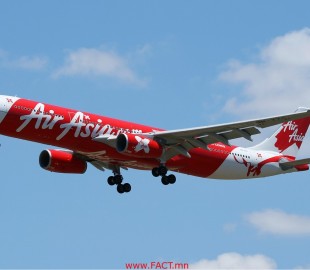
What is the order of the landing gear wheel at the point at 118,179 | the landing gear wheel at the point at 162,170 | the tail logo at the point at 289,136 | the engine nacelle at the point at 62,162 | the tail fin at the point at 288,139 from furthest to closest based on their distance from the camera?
the tail logo at the point at 289,136, the tail fin at the point at 288,139, the landing gear wheel at the point at 118,179, the engine nacelle at the point at 62,162, the landing gear wheel at the point at 162,170

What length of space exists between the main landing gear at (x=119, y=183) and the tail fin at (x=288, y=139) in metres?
9.23

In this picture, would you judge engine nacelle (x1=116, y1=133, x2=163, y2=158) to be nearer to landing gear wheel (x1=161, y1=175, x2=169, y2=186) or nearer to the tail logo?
landing gear wheel (x1=161, y1=175, x2=169, y2=186)

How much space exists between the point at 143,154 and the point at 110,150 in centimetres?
188

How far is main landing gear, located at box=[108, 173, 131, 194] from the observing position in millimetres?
53281

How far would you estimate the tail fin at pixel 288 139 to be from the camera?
56844 mm

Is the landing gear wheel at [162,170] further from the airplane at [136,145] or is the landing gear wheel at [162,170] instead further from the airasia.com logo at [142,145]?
the airasia.com logo at [142,145]

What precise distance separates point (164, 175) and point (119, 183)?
434cm

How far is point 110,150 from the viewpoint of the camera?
158 feet

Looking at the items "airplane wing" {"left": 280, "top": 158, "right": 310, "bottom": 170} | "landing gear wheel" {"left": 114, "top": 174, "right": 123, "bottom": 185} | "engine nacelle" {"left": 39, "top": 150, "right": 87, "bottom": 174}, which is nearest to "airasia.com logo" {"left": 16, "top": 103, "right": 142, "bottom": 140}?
"engine nacelle" {"left": 39, "top": 150, "right": 87, "bottom": 174}

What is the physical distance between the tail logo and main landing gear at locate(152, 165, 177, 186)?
1000 cm

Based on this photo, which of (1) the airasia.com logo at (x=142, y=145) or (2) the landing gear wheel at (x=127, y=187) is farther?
(2) the landing gear wheel at (x=127, y=187)

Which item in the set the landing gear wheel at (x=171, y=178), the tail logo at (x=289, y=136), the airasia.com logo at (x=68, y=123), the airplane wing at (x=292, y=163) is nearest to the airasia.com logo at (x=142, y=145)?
the airasia.com logo at (x=68, y=123)

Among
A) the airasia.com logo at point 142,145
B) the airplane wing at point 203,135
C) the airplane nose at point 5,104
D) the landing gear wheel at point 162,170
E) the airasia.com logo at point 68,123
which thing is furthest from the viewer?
the landing gear wheel at point 162,170

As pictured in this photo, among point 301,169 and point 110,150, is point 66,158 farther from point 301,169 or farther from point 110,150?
point 301,169
